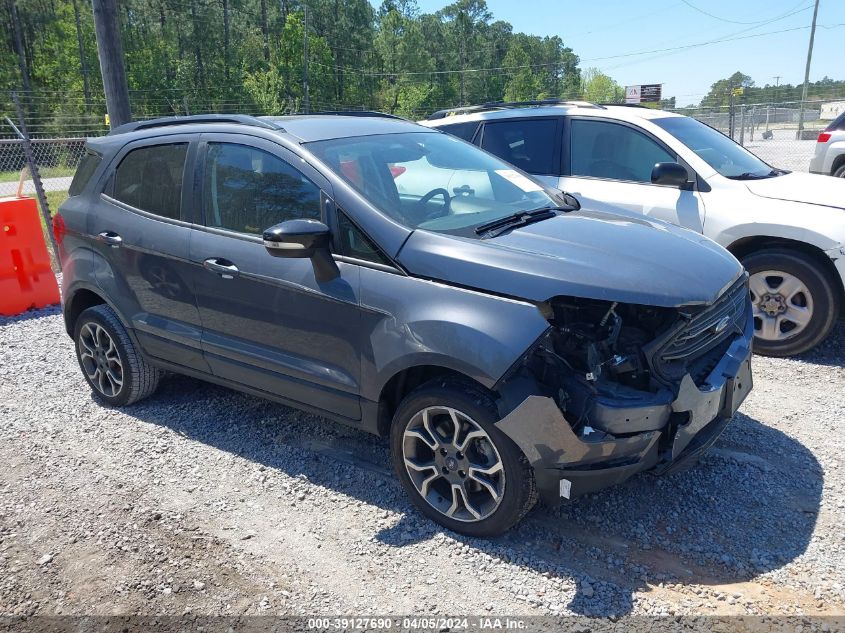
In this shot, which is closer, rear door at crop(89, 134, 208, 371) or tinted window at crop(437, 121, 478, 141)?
rear door at crop(89, 134, 208, 371)

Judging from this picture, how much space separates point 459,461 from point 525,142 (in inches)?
161

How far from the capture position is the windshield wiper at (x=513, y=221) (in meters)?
3.27

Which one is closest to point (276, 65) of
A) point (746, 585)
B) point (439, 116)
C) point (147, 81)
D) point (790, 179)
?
point (147, 81)

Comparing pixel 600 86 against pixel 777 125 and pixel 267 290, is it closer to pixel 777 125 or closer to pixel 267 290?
pixel 777 125

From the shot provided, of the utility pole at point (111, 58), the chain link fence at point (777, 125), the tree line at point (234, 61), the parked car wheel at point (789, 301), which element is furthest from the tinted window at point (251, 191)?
the tree line at point (234, 61)

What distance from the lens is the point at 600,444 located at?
2.72 metres

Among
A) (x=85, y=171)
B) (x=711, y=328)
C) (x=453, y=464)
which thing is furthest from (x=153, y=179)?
(x=711, y=328)

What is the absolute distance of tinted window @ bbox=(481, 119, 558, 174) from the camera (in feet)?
20.3

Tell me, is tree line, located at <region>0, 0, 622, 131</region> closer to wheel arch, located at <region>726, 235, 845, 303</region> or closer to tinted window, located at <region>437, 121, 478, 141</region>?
tinted window, located at <region>437, 121, 478, 141</region>

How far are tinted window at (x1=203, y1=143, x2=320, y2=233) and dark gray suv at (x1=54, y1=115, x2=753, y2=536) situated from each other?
0.04ft

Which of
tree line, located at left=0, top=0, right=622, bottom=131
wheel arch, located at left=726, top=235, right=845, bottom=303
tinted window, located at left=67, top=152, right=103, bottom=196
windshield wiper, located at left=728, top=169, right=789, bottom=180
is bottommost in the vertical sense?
wheel arch, located at left=726, top=235, right=845, bottom=303

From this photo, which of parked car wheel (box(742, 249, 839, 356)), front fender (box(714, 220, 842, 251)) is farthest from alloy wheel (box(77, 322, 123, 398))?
parked car wheel (box(742, 249, 839, 356))

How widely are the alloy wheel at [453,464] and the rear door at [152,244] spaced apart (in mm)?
1579

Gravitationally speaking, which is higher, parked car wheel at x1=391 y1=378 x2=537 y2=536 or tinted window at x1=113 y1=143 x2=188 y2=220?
tinted window at x1=113 y1=143 x2=188 y2=220
